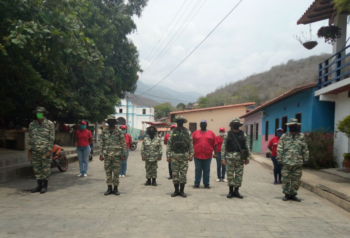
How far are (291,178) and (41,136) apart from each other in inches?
232

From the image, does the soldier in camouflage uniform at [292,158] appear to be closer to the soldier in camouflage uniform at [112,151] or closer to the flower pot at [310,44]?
the soldier in camouflage uniform at [112,151]

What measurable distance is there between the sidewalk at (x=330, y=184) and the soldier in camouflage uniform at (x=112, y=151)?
16.2ft

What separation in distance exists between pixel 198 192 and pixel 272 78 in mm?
73528

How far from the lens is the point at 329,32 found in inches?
452

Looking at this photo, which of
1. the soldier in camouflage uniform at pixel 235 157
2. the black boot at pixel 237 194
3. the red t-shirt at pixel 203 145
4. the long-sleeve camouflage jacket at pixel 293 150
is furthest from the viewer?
the red t-shirt at pixel 203 145

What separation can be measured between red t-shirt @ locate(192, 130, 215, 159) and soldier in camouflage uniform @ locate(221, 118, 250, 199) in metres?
0.75

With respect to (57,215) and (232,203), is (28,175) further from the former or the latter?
(232,203)

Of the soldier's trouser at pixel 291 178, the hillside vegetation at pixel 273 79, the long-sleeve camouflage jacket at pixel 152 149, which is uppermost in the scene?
the hillside vegetation at pixel 273 79

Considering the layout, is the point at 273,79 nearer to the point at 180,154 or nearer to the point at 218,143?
the point at 218,143

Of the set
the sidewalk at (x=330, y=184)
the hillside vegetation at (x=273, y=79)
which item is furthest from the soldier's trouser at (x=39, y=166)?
the hillside vegetation at (x=273, y=79)

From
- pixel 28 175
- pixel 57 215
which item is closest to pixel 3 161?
pixel 28 175

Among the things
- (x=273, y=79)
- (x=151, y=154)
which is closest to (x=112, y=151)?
(x=151, y=154)

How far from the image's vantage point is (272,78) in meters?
76.3

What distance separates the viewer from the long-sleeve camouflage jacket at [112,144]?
7.19 metres
